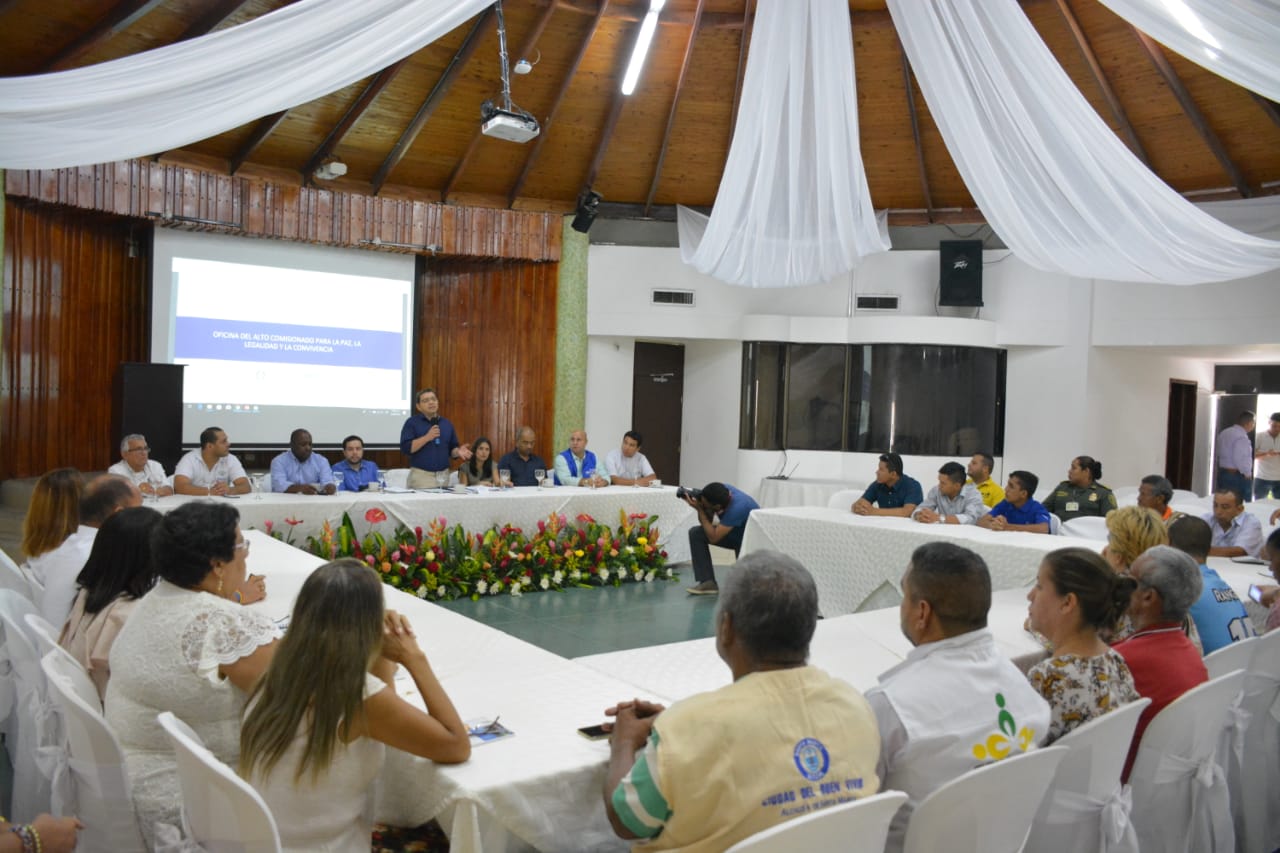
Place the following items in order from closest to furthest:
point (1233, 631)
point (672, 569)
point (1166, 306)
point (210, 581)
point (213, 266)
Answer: point (210, 581) < point (1233, 631) < point (672, 569) < point (213, 266) < point (1166, 306)

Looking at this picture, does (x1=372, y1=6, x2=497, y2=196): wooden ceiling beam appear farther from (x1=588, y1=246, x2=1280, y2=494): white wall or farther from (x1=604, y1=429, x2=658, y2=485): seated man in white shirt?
(x1=604, y1=429, x2=658, y2=485): seated man in white shirt

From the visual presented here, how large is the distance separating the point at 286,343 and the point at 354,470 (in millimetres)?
2513

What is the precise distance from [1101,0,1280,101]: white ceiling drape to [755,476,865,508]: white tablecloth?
6.83 m

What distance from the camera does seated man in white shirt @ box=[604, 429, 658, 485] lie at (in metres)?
8.34

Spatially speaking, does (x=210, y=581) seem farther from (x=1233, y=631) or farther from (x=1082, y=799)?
(x=1233, y=631)

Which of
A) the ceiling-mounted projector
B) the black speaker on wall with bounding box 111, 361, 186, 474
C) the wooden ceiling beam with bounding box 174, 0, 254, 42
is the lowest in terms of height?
the black speaker on wall with bounding box 111, 361, 186, 474

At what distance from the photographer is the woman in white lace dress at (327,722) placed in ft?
5.68

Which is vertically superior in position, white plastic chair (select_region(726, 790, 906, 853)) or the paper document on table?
white plastic chair (select_region(726, 790, 906, 853))

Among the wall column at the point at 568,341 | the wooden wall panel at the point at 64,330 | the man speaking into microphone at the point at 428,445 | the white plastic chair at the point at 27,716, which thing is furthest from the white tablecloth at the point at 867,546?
the wooden wall panel at the point at 64,330

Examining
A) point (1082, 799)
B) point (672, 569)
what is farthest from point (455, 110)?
point (1082, 799)

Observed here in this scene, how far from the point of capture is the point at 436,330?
10523mm

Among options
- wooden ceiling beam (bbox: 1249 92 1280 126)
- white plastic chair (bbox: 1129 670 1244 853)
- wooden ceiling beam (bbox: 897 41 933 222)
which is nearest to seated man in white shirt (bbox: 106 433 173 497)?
white plastic chair (bbox: 1129 670 1244 853)

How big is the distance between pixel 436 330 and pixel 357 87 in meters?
2.85

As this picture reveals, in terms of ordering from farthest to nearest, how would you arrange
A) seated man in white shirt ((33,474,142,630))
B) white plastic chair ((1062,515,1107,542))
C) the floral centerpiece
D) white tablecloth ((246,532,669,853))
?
the floral centerpiece
white plastic chair ((1062,515,1107,542))
seated man in white shirt ((33,474,142,630))
white tablecloth ((246,532,669,853))
